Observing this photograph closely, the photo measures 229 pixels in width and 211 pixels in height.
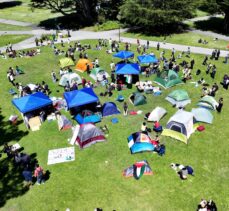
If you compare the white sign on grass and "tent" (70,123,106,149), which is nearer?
the white sign on grass

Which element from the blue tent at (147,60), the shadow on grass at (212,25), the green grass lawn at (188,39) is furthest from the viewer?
the shadow on grass at (212,25)

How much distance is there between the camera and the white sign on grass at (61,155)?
2166 centimetres

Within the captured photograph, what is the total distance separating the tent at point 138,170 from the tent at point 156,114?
19.7ft

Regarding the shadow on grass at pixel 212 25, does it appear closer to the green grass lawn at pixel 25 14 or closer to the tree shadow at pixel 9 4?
the green grass lawn at pixel 25 14

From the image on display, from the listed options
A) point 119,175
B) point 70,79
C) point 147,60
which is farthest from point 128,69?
point 119,175

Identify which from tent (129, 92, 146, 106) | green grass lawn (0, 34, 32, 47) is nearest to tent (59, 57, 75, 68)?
tent (129, 92, 146, 106)

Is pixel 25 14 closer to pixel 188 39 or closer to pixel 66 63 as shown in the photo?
pixel 66 63

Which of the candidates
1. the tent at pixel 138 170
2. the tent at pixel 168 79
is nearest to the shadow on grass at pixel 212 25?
the tent at pixel 168 79

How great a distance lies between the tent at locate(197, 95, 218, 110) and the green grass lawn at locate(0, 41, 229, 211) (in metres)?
0.96

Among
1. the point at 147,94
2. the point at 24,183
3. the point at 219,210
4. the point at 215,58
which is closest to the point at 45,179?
the point at 24,183

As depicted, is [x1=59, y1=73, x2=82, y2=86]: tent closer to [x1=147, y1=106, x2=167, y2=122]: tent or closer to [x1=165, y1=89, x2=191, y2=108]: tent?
[x1=165, y1=89, x2=191, y2=108]: tent

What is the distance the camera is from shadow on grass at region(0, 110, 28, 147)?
2467 cm

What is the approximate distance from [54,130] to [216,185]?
45.3ft

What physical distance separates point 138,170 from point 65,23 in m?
46.9
